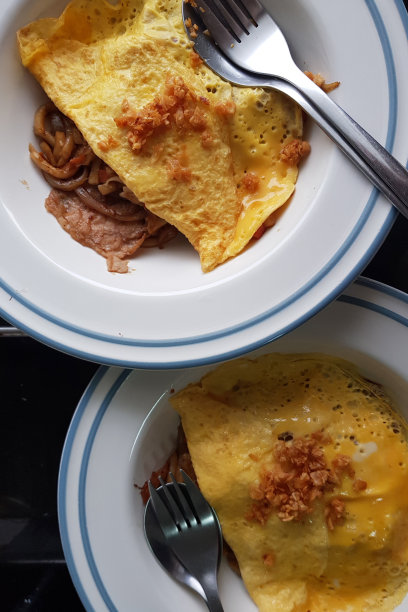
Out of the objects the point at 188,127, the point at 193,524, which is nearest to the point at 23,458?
the point at 193,524

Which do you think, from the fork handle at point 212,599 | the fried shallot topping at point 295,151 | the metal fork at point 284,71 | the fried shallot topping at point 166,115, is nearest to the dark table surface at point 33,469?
the fork handle at point 212,599

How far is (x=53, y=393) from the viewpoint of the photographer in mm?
2379

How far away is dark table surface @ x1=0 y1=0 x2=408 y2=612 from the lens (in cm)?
238

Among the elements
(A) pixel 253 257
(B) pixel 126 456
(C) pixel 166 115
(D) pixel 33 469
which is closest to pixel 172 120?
(C) pixel 166 115

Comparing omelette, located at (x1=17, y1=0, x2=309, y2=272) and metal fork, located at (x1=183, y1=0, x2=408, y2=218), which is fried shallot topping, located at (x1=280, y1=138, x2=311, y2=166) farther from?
metal fork, located at (x1=183, y1=0, x2=408, y2=218)

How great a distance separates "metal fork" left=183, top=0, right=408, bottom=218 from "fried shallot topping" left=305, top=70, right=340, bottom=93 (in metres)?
0.04

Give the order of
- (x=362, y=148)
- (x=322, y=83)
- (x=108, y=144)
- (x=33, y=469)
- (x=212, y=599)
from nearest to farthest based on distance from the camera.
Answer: (x=362, y=148)
(x=322, y=83)
(x=108, y=144)
(x=212, y=599)
(x=33, y=469)

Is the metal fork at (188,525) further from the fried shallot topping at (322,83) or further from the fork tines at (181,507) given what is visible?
the fried shallot topping at (322,83)

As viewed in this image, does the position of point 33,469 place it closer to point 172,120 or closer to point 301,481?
point 301,481

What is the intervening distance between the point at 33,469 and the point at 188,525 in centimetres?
70

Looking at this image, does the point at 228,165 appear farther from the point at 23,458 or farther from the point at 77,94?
the point at 23,458

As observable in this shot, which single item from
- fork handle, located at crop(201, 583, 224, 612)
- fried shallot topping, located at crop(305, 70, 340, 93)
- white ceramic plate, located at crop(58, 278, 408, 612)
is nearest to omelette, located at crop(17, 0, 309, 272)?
fried shallot topping, located at crop(305, 70, 340, 93)

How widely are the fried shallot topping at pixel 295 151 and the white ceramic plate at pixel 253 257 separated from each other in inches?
1.4

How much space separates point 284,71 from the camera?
1810 millimetres
